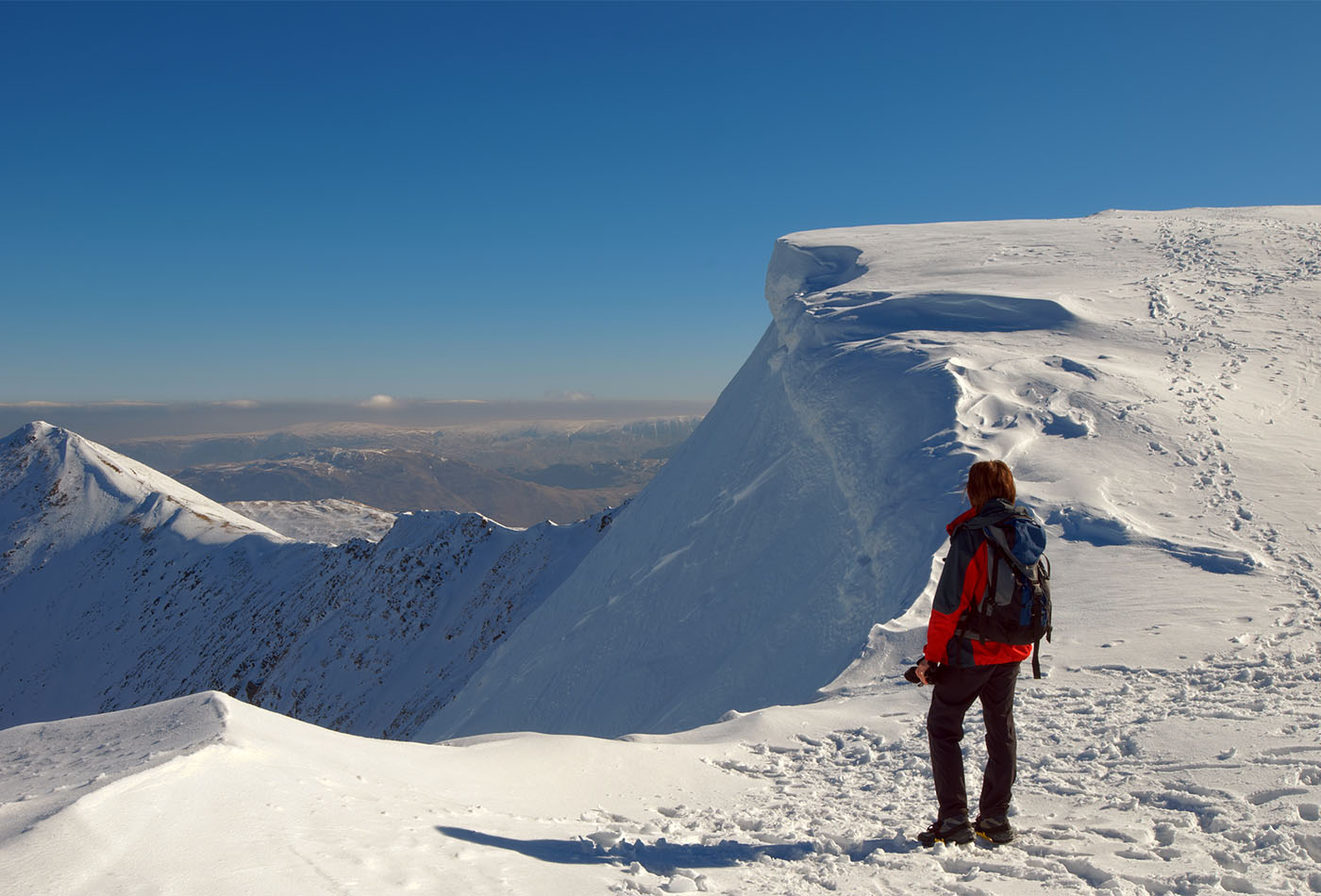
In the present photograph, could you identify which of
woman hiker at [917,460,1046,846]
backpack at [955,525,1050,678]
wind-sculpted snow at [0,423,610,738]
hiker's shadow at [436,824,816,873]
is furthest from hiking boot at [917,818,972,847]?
wind-sculpted snow at [0,423,610,738]

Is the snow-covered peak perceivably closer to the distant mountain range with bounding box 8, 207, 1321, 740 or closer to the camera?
the distant mountain range with bounding box 8, 207, 1321, 740

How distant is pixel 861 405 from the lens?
1345cm

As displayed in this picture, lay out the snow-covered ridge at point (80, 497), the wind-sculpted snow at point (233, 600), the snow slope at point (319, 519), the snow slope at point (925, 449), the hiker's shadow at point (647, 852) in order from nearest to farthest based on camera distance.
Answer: the hiker's shadow at point (647, 852) → the snow slope at point (925, 449) → the wind-sculpted snow at point (233, 600) → the snow-covered ridge at point (80, 497) → the snow slope at point (319, 519)

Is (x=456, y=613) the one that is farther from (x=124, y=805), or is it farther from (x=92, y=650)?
(x=124, y=805)

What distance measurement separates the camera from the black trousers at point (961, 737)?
395 centimetres

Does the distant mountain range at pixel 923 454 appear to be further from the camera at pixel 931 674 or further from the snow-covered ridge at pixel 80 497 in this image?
the snow-covered ridge at pixel 80 497

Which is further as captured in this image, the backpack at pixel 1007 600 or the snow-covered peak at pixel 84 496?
the snow-covered peak at pixel 84 496

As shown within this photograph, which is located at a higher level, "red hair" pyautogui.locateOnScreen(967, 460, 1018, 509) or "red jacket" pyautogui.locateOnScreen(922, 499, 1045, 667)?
"red hair" pyautogui.locateOnScreen(967, 460, 1018, 509)

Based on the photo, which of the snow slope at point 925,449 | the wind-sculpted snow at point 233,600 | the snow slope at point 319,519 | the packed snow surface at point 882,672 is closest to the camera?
the packed snow surface at point 882,672

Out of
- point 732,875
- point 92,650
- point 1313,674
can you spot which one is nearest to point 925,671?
point 732,875

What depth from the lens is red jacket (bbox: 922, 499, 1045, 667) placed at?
12.4 ft

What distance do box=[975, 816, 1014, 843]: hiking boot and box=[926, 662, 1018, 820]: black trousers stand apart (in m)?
0.03

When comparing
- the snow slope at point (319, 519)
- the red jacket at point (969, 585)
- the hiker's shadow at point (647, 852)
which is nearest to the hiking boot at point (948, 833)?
the hiker's shadow at point (647, 852)

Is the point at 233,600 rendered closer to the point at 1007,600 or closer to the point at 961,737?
the point at 961,737
